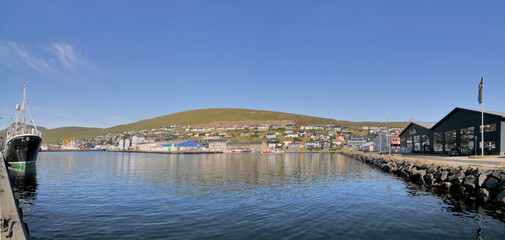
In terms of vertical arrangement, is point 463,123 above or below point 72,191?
above

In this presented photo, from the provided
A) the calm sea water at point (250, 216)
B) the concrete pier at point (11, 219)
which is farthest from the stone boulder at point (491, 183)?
the concrete pier at point (11, 219)

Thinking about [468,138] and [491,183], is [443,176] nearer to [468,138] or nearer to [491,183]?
[491,183]

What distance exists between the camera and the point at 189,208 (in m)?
22.1

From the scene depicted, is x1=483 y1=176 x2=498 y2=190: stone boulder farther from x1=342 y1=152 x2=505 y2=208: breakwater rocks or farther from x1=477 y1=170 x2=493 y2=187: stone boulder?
x1=477 y1=170 x2=493 y2=187: stone boulder

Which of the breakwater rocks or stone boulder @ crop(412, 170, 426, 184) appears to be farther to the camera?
stone boulder @ crop(412, 170, 426, 184)

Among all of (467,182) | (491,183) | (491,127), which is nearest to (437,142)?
(491,127)

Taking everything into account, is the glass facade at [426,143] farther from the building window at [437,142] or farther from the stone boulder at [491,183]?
the stone boulder at [491,183]

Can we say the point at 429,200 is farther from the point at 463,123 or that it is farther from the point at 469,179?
the point at 463,123

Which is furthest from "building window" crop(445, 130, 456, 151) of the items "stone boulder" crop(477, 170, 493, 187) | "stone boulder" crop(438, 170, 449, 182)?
"stone boulder" crop(477, 170, 493, 187)

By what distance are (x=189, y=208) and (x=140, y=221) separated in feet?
14.3

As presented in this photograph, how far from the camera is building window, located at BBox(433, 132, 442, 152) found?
89250 millimetres

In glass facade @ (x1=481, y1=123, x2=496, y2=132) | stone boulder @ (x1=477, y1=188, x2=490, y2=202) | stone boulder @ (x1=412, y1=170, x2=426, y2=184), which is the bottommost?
stone boulder @ (x1=412, y1=170, x2=426, y2=184)

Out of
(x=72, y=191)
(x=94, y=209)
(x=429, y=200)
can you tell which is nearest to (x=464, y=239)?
(x=429, y=200)

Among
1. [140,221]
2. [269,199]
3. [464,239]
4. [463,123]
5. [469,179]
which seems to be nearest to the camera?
[464,239]
